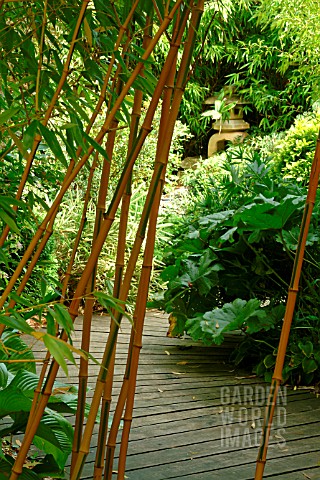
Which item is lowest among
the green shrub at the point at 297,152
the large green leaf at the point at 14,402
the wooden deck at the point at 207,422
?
the wooden deck at the point at 207,422

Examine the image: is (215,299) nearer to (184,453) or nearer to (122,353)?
(122,353)

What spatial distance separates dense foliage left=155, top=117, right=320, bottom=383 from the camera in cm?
297

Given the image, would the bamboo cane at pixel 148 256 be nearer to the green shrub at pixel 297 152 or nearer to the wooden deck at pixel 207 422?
the wooden deck at pixel 207 422

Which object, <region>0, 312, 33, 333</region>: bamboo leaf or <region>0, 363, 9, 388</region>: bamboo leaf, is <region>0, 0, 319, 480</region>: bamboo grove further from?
<region>0, 363, 9, 388</region>: bamboo leaf

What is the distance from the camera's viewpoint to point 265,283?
328 centimetres

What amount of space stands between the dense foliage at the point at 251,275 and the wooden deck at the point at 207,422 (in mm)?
169

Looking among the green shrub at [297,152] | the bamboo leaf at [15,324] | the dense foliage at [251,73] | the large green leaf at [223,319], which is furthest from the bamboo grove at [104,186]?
the dense foliage at [251,73]

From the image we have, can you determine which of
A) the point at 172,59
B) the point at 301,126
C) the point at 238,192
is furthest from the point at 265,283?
the point at 301,126

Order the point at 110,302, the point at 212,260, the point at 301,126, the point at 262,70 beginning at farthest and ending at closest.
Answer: the point at 262,70 < the point at 301,126 < the point at 212,260 < the point at 110,302

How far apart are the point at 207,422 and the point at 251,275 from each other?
0.91 metres

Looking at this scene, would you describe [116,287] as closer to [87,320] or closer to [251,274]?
[87,320]

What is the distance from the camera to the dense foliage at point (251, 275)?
2967mm

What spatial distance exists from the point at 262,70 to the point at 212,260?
6.73 meters

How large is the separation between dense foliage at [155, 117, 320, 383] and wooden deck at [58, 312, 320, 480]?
0.17 meters
